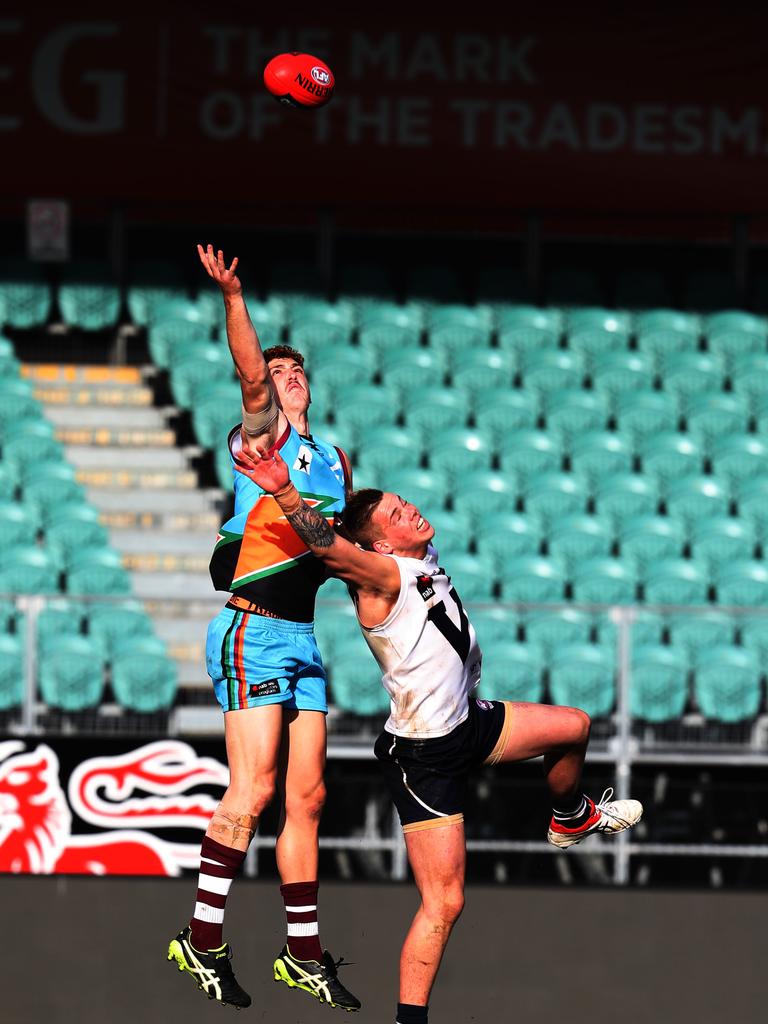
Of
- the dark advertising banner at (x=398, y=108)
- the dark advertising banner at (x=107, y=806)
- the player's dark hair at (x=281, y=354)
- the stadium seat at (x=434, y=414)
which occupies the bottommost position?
the dark advertising banner at (x=107, y=806)

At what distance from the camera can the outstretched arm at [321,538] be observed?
6.19m

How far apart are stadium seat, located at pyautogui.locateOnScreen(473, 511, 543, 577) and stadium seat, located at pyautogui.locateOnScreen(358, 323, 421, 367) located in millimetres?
2371

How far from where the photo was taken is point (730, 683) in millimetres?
10984

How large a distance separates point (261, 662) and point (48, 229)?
944 cm

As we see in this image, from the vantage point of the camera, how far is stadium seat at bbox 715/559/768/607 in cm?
1290

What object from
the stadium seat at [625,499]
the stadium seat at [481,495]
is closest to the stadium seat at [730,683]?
the stadium seat at [625,499]

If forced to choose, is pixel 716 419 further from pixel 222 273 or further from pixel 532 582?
pixel 222 273

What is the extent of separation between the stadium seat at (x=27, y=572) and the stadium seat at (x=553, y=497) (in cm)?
393

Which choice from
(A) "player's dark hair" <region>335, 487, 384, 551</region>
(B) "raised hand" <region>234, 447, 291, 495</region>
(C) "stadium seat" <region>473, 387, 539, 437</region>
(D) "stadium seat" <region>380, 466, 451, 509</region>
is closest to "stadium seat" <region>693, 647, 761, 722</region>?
(D) "stadium seat" <region>380, 466, 451, 509</region>

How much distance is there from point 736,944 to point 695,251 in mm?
8836

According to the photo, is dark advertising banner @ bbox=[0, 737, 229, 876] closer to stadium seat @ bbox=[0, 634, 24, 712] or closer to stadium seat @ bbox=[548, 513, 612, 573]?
stadium seat @ bbox=[0, 634, 24, 712]

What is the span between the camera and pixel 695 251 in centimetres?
1630

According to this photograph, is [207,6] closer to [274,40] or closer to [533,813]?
[274,40]

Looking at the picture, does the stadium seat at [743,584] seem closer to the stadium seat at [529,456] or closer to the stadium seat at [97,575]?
the stadium seat at [529,456]
